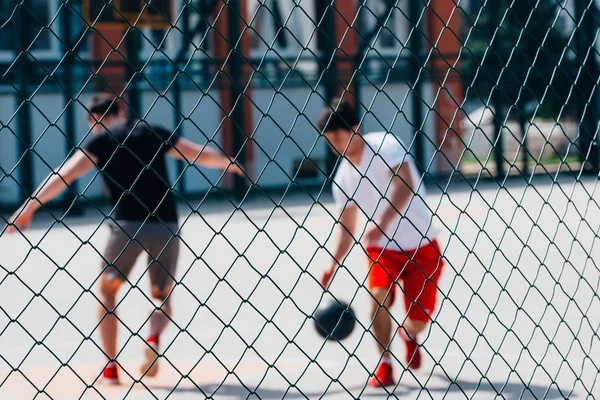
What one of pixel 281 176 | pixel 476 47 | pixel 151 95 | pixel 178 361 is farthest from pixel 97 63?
pixel 476 47

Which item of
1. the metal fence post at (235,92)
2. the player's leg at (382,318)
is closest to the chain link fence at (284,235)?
the player's leg at (382,318)

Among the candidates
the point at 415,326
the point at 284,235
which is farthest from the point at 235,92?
the point at 415,326

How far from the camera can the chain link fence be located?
312cm

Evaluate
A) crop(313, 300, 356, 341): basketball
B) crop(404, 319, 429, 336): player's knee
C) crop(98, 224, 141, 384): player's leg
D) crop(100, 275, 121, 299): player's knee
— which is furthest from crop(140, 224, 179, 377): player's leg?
crop(404, 319, 429, 336): player's knee

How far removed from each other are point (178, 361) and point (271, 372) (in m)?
0.68

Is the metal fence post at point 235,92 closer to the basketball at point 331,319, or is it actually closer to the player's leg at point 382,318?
the player's leg at point 382,318

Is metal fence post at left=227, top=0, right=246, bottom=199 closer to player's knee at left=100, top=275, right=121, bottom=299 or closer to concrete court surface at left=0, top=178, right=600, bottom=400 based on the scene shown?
concrete court surface at left=0, top=178, right=600, bottom=400

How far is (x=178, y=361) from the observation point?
5922 millimetres

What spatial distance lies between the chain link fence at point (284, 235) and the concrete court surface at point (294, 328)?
33mm

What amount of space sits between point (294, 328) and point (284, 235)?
561 cm

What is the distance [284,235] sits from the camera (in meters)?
12.3

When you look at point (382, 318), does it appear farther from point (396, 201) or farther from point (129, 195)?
point (129, 195)

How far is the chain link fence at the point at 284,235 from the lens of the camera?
3.12 m

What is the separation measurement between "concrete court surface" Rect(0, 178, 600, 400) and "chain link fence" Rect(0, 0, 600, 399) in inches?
1.3
